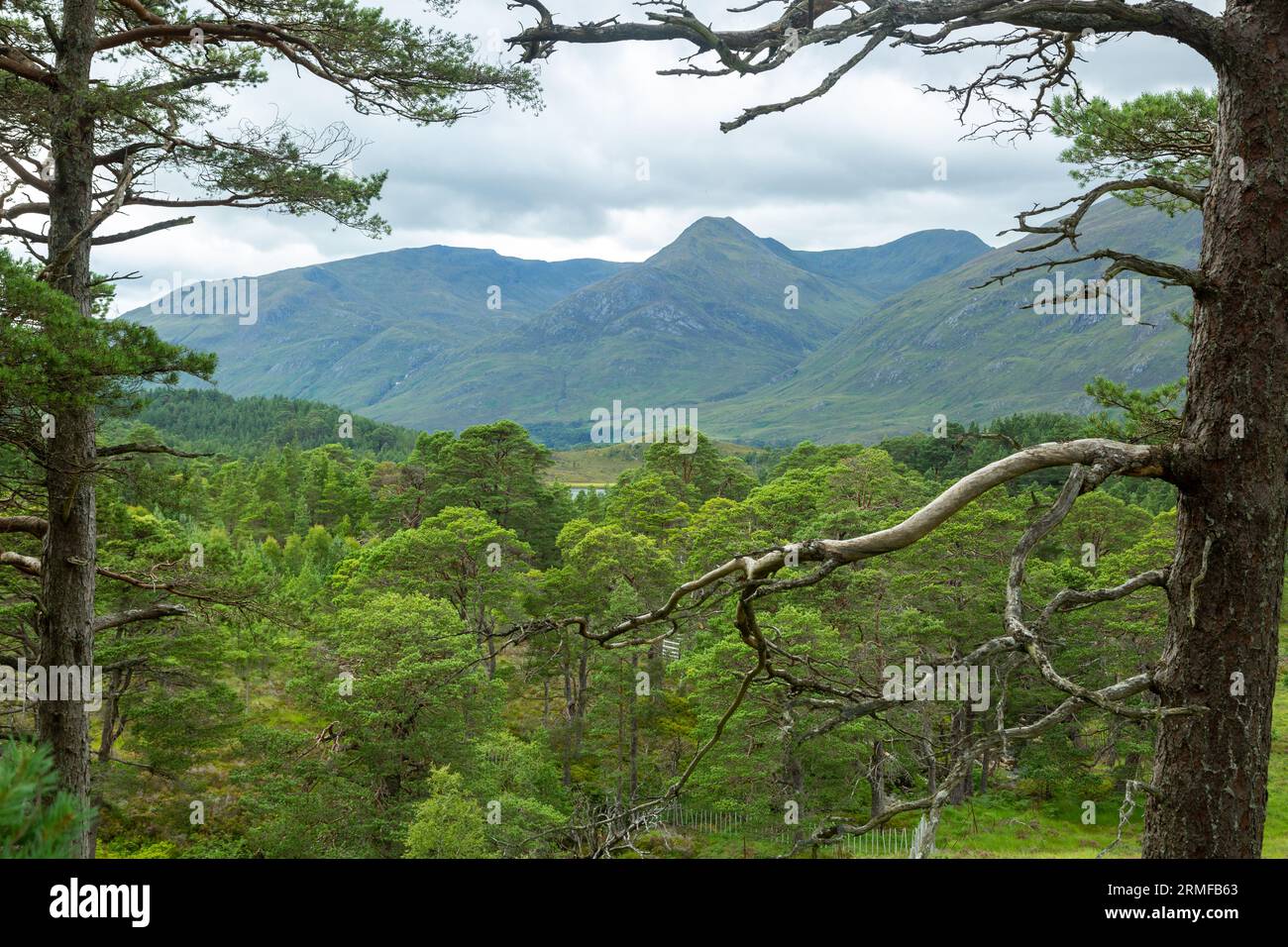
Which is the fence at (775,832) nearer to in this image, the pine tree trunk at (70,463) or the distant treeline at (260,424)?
the pine tree trunk at (70,463)

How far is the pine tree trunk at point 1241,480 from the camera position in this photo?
3.49 m

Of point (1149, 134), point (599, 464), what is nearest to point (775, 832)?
point (1149, 134)

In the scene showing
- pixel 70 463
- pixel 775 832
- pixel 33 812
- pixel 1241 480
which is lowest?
pixel 775 832

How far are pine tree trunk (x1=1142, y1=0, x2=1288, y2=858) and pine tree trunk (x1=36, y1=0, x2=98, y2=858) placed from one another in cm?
866

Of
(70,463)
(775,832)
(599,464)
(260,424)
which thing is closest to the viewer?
(70,463)

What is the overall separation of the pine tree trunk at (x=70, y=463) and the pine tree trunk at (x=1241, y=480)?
8.66 meters

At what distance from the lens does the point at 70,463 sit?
7.80 m

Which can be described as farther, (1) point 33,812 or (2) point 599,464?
(2) point 599,464

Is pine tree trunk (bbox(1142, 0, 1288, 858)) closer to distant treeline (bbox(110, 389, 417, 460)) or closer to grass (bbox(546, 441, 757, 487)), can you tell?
distant treeline (bbox(110, 389, 417, 460))

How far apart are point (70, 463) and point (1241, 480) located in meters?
8.95

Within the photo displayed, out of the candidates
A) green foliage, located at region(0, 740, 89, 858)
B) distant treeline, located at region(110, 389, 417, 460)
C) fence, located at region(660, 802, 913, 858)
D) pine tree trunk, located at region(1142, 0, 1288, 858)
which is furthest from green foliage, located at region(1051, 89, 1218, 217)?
distant treeline, located at region(110, 389, 417, 460)

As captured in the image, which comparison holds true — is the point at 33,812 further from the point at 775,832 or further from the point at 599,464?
the point at 599,464

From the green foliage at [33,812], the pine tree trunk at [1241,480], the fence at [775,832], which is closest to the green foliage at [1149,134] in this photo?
the pine tree trunk at [1241,480]
